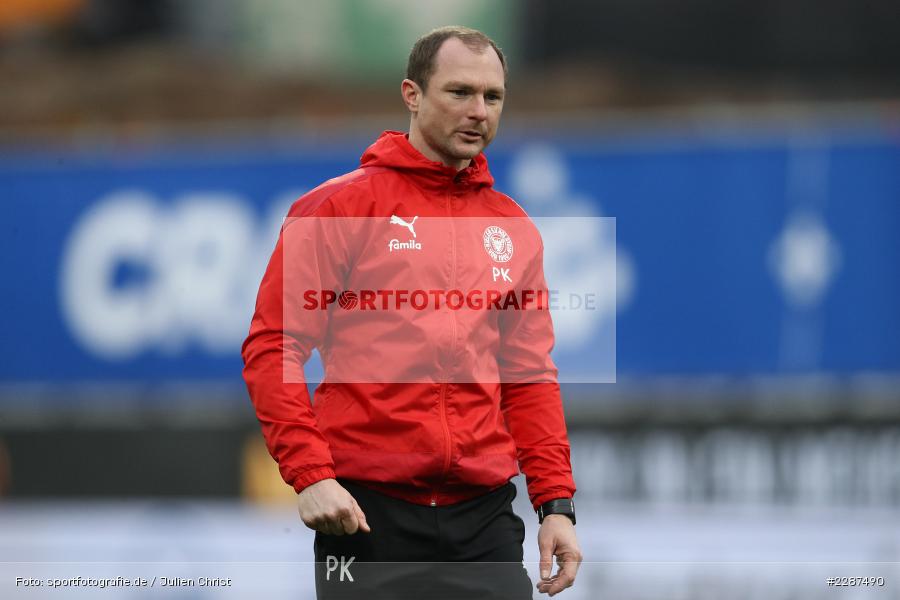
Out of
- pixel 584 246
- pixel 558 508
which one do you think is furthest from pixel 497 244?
pixel 584 246

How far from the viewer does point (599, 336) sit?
8.10 meters

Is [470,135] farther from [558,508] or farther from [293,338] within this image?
[558,508]

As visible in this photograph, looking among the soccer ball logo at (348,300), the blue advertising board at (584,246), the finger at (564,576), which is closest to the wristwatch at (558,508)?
the finger at (564,576)

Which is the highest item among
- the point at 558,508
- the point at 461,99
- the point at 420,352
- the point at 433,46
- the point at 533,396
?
the point at 433,46

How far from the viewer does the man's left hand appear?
3.38 m

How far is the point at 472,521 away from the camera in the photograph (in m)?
3.40

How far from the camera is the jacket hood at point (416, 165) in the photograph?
345 cm

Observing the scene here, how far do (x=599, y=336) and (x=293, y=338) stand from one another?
16.4 feet

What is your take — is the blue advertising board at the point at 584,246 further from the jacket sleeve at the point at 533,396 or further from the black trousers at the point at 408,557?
the black trousers at the point at 408,557

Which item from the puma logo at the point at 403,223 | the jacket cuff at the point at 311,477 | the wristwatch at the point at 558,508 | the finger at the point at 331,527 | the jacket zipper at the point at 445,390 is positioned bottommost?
the wristwatch at the point at 558,508

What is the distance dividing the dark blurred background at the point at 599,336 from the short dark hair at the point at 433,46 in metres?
3.78

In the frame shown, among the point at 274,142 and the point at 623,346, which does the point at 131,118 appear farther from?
the point at 623,346

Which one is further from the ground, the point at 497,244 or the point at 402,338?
the point at 497,244

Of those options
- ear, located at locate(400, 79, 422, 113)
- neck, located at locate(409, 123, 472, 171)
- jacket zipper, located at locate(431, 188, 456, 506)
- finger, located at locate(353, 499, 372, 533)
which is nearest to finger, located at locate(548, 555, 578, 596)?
jacket zipper, located at locate(431, 188, 456, 506)
